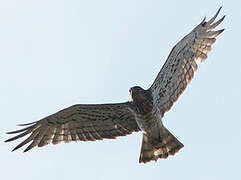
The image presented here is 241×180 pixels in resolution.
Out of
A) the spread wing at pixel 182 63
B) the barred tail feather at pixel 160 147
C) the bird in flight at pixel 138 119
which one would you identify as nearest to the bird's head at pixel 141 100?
the bird in flight at pixel 138 119

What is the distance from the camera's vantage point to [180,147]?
40.7 feet

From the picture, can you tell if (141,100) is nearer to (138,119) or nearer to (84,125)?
(138,119)

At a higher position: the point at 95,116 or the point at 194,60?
the point at 194,60

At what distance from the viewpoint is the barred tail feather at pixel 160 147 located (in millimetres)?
12375

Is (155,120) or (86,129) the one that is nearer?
(155,120)

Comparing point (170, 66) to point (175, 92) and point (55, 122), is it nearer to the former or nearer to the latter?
point (175, 92)

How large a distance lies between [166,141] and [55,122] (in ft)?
8.55

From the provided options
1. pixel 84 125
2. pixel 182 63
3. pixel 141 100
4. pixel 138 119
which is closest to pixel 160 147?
pixel 138 119

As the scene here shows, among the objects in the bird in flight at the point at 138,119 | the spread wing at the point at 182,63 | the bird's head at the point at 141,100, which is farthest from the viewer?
the spread wing at the point at 182,63

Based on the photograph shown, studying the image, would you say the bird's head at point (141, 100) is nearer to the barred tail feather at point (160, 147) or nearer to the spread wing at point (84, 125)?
the spread wing at point (84, 125)

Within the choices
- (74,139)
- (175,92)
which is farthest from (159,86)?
(74,139)

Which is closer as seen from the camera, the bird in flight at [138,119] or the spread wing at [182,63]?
the bird in flight at [138,119]

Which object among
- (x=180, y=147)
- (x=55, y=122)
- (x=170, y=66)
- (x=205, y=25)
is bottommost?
(x=180, y=147)

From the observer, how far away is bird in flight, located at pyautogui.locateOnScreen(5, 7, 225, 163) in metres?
12.3
